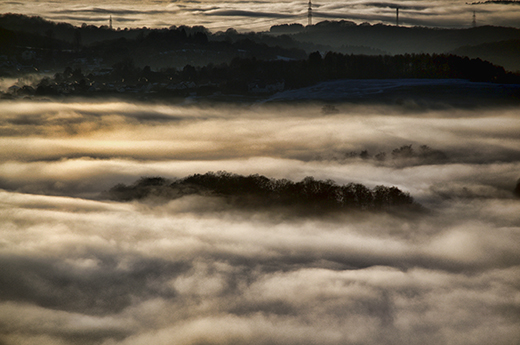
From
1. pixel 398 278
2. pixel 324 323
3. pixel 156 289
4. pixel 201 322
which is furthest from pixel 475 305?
pixel 156 289

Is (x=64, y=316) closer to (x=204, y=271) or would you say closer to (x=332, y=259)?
(x=204, y=271)

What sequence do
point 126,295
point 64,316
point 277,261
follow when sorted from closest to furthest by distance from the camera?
point 64,316 < point 126,295 < point 277,261

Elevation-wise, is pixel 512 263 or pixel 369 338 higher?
pixel 512 263

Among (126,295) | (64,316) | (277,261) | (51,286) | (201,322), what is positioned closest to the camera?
(201,322)

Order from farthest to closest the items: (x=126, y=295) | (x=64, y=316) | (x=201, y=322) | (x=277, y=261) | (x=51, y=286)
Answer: (x=277, y=261), (x=51, y=286), (x=126, y=295), (x=64, y=316), (x=201, y=322)

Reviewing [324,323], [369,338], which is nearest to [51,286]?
[324,323]

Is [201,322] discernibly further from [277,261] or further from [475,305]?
[475,305]

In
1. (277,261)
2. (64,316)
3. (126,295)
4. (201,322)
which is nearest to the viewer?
(201,322)

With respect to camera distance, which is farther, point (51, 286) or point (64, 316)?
point (51, 286)

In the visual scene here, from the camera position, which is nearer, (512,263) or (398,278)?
(398,278)
